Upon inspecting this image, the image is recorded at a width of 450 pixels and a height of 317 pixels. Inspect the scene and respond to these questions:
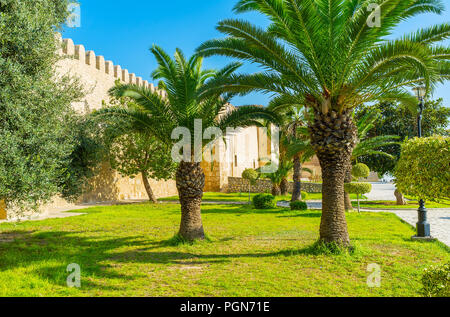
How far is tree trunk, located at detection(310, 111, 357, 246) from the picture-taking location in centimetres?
664

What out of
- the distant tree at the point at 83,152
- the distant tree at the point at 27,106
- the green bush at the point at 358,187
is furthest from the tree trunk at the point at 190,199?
the green bush at the point at 358,187

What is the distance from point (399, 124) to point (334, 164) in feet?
52.5

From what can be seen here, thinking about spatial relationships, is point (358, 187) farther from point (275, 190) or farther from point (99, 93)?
point (99, 93)

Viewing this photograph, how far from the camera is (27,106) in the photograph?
5.53m

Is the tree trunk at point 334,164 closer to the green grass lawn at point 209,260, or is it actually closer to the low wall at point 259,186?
the green grass lawn at point 209,260

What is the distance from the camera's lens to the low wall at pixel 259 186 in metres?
27.3

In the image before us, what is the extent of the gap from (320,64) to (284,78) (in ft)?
3.00

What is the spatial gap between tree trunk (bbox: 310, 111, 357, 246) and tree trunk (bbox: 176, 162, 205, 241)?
3.00 m

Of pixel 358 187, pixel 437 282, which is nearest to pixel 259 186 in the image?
pixel 358 187

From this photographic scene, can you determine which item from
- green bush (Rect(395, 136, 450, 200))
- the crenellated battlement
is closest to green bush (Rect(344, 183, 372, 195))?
green bush (Rect(395, 136, 450, 200))

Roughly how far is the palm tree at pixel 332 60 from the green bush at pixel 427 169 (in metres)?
1.74

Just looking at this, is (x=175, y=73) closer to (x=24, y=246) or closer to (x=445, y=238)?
(x=24, y=246)
